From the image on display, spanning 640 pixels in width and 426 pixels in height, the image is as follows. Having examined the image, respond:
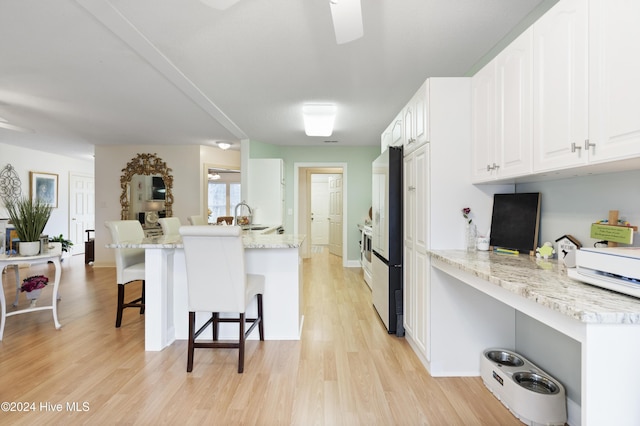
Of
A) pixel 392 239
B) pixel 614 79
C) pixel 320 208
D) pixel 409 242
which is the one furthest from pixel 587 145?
pixel 320 208

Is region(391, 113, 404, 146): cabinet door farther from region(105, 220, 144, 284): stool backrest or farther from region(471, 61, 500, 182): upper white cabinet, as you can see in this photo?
region(105, 220, 144, 284): stool backrest

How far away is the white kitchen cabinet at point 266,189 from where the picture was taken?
5496 millimetres

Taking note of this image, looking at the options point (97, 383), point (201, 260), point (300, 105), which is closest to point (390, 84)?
point (300, 105)

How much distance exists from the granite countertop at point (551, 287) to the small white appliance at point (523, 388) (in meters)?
0.66

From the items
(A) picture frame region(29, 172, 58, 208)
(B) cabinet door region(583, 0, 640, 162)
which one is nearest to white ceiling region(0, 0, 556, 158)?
(B) cabinet door region(583, 0, 640, 162)

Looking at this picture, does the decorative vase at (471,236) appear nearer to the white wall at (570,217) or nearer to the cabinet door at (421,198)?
the cabinet door at (421,198)

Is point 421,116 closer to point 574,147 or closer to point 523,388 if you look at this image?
point 574,147

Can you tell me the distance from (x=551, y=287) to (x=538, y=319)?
141 mm

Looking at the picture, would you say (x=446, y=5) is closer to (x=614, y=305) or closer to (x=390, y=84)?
(x=390, y=84)

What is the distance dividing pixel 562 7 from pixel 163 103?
153 inches

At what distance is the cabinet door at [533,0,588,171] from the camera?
127 cm

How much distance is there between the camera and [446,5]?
2010mm

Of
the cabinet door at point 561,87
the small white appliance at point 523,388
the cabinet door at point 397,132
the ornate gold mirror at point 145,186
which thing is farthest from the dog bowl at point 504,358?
the ornate gold mirror at point 145,186

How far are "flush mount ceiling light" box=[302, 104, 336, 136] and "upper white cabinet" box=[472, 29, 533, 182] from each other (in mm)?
2112
